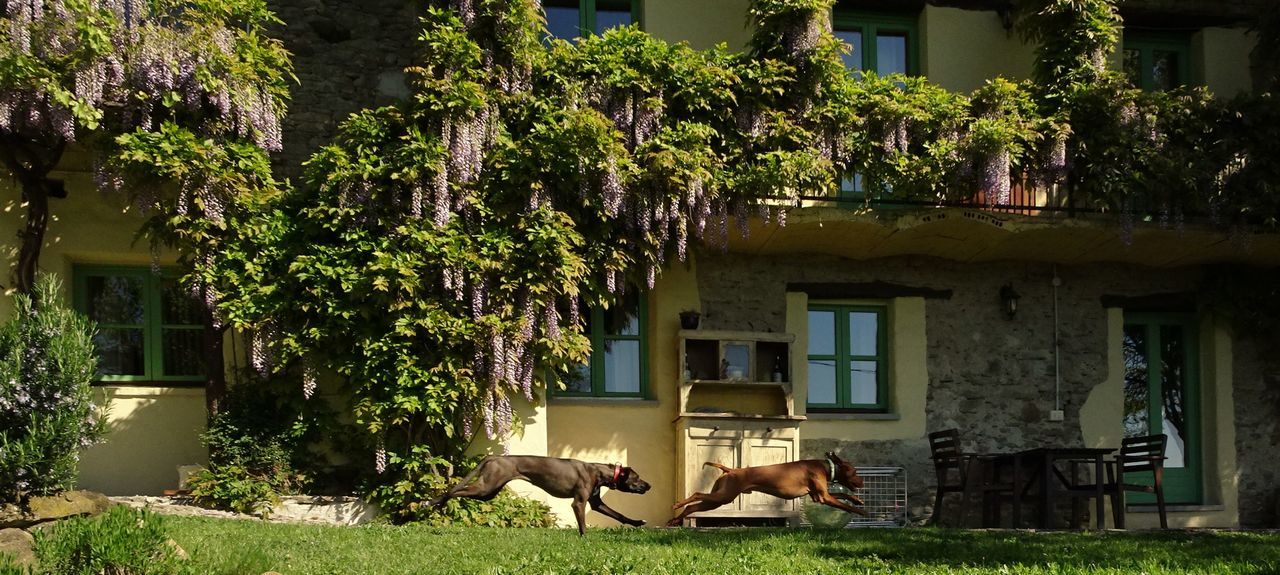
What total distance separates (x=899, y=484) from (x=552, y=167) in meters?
4.44

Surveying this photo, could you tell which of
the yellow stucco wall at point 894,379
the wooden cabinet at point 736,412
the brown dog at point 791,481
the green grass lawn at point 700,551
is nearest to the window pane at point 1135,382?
the yellow stucco wall at point 894,379

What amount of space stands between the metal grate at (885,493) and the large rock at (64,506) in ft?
20.9

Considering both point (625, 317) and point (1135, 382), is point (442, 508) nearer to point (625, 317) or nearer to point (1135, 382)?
point (625, 317)

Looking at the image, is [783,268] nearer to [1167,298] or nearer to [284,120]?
[1167,298]

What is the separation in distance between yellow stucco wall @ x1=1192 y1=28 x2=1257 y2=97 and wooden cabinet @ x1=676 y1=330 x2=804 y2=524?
211 inches

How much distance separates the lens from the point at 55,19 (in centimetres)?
827

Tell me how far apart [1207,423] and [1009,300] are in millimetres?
2450

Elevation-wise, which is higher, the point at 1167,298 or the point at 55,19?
the point at 55,19

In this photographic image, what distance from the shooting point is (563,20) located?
1100 centimetres

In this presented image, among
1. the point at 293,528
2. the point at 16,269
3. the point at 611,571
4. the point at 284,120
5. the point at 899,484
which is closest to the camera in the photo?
the point at 611,571

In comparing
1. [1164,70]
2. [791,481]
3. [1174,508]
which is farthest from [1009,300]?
[791,481]

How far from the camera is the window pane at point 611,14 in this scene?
36.0ft

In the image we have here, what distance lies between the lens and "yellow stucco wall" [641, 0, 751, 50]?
10.8 meters

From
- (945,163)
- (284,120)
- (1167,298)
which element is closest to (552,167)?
(284,120)
